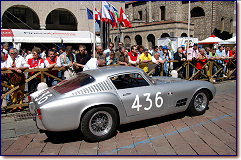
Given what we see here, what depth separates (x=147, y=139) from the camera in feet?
14.3

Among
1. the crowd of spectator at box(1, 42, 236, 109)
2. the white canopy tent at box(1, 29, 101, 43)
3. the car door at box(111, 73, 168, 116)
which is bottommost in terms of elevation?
the car door at box(111, 73, 168, 116)

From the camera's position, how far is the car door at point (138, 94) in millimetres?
4514

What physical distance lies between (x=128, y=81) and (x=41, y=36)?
1564 centimetres

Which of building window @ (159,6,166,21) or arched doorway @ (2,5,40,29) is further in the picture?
building window @ (159,6,166,21)

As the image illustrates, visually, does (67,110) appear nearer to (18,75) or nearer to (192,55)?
(18,75)

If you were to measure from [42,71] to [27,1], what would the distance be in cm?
1527

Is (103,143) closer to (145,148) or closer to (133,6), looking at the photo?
(145,148)

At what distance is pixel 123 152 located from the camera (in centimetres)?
385

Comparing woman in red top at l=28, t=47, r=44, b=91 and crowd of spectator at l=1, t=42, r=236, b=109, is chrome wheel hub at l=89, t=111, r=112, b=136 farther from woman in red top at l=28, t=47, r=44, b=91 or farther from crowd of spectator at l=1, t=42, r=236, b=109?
woman in red top at l=28, t=47, r=44, b=91

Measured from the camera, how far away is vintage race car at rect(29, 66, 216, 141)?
3957mm

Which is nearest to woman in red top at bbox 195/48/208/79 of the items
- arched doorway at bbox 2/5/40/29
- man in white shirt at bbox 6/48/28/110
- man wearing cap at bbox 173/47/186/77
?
man wearing cap at bbox 173/47/186/77

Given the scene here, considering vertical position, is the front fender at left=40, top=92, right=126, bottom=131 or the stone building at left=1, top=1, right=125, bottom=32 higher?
the stone building at left=1, top=1, right=125, bottom=32

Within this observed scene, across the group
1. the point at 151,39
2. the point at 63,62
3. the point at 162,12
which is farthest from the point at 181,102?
the point at 162,12

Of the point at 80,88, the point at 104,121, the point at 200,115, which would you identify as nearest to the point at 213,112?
the point at 200,115
